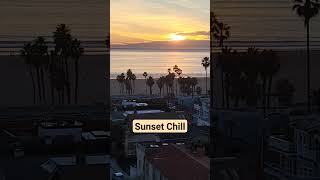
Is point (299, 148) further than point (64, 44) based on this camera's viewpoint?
Yes

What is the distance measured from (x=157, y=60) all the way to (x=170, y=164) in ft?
2.09

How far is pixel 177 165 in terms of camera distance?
133 inches

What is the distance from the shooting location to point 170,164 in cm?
338

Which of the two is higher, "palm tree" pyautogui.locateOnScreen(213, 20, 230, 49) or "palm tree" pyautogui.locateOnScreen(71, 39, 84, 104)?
"palm tree" pyautogui.locateOnScreen(213, 20, 230, 49)

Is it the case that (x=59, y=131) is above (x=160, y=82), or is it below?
below

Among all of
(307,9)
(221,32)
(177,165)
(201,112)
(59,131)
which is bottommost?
(177,165)

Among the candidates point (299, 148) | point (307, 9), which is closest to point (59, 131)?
point (299, 148)

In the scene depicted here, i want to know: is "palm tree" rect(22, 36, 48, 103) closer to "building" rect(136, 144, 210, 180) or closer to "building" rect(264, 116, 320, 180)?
"building" rect(136, 144, 210, 180)

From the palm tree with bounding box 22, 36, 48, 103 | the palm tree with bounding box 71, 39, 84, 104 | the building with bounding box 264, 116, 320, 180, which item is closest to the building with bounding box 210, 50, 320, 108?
the building with bounding box 264, 116, 320, 180

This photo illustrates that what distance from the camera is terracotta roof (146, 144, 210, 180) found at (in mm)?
3316

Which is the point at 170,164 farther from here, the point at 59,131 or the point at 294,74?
the point at 294,74

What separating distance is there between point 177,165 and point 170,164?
43 millimetres

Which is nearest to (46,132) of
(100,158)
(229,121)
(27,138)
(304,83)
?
(27,138)

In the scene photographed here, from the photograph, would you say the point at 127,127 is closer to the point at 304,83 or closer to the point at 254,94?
the point at 254,94
